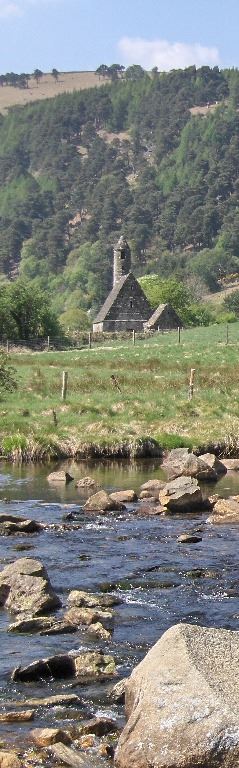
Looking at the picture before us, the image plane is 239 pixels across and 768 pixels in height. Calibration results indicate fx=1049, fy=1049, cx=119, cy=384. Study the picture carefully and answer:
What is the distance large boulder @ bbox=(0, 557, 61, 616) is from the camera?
18.2m

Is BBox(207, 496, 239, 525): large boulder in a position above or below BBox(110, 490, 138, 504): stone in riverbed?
above

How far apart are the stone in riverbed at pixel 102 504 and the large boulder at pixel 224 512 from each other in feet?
8.99

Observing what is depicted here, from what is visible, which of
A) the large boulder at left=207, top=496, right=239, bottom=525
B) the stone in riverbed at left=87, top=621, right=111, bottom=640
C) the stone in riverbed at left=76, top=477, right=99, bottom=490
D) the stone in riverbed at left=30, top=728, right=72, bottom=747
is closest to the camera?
the stone in riverbed at left=30, top=728, right=72, bottom=747

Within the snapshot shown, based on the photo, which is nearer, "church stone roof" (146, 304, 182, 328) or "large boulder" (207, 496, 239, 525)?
"large boulder" (207, 496, 239, 525)

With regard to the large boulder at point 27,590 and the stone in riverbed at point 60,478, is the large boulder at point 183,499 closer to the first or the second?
the stone in riverbed at point 60,478

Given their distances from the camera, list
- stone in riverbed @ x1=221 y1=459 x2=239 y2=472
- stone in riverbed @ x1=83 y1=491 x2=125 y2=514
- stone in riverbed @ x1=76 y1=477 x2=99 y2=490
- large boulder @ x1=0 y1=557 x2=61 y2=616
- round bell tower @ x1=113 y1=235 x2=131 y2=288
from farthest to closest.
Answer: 1. round bell tower @ x1=113 y1=235 x2=131 y2=288
2. stone in riverbed @ x1=221 y1=459 x2=239 y2=472
3. stone in riverbed @ x1=76 y1=477 x2=99 y2=490
4. stone in riverbed @ x1=83 y1=491 x2=125 y2=514
5. large boulder @ x1=0 y1=557 x2=61 y2=616

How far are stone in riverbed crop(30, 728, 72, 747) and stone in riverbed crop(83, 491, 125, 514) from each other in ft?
51.4

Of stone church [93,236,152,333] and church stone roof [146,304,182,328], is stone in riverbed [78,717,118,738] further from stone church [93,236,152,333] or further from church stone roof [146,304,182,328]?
stone church [93,236,152,333]

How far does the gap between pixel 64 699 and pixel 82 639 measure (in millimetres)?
2588

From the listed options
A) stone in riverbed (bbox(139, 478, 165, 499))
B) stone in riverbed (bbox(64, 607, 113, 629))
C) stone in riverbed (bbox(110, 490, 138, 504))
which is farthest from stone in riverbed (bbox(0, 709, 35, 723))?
stone in riverbed (bbox(139, 478, 165, 499))

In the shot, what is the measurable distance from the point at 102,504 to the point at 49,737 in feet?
52.7

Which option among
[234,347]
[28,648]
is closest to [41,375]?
[234,347]

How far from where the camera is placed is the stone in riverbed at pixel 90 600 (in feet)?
60.7

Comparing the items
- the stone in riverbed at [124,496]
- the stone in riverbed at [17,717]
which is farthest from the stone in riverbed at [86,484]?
the stone in riverbed at [17,717]
